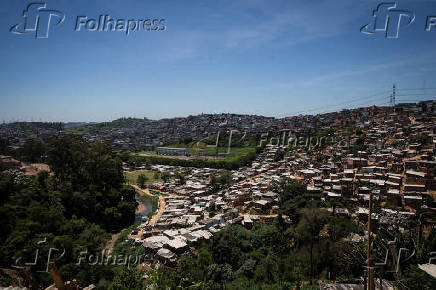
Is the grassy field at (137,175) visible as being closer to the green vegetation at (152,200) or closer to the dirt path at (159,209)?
the dirt path at (159,209)

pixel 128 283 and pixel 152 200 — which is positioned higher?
pixel 128 283

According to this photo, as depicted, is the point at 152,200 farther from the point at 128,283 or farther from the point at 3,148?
the point at 3,148

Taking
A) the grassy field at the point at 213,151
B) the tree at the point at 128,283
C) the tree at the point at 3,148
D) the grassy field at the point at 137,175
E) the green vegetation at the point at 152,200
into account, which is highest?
the grassy field at the point at 213,151

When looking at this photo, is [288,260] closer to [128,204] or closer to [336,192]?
[336,192]

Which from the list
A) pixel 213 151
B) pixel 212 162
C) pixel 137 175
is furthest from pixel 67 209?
pixel 213 151

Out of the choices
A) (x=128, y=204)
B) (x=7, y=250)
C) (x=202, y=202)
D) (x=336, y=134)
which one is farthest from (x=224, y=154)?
(x=7, y=250)

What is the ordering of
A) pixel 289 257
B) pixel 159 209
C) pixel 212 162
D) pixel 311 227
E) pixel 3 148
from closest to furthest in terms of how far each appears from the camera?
pixel 289 257 < pixel 311 227 < pixel 159 209 < pixel 3 148 < pixel 212 162

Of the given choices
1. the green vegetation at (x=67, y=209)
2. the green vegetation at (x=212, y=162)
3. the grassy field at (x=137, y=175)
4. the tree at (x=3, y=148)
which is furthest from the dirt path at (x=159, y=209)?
the tree at (x=3, y=148)

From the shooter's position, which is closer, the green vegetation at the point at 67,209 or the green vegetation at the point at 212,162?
the green vegetation at the point at 67,209

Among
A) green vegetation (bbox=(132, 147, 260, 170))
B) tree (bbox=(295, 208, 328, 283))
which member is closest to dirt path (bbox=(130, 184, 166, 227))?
tree (bbox=(295, 208, 328, 283))

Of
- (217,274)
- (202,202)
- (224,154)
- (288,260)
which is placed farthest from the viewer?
(224,154)

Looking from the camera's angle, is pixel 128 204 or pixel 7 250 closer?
pixel 7 250
